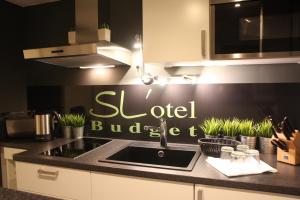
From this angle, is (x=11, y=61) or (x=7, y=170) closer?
(x=7, y=170)

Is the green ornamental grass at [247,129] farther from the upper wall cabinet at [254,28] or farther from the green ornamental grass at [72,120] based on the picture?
the green ornamental grass at [72,120]

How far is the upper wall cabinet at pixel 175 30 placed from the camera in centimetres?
150

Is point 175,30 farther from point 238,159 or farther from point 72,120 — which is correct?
point 72,120

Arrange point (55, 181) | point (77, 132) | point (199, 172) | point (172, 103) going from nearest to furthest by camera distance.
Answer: point (199, 172) < point (55, 181) < point (172, 103) < point (77, 132)

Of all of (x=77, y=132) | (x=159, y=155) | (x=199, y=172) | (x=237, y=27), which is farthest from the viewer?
(x=77, y=132)

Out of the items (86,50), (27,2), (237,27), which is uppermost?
(27,2)

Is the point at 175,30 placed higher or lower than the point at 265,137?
higher

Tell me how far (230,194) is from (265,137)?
2.02 feet

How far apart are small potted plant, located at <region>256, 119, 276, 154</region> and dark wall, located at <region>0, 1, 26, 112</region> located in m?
2.31

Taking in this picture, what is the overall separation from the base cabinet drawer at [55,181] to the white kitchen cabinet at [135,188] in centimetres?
8

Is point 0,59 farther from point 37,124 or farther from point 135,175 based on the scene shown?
point 135,175

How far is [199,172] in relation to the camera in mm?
1291

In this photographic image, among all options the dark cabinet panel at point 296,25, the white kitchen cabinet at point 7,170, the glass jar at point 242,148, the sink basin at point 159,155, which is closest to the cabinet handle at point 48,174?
the sink basin at point 159,155

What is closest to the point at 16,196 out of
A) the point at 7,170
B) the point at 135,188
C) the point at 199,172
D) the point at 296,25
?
the point at 135,188
